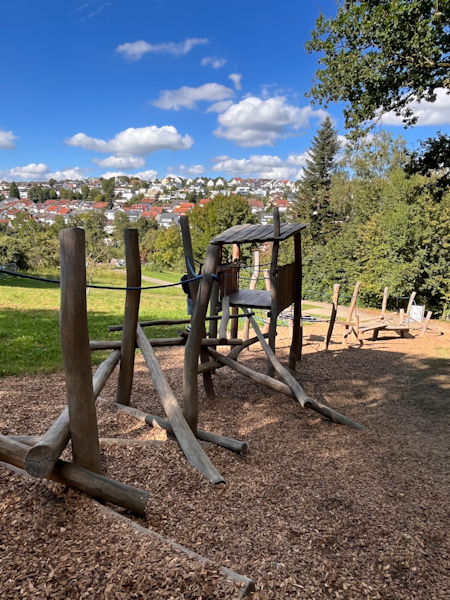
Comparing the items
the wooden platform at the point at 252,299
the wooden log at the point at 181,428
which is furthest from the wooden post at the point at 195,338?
the wooden platform at the point at 252,299

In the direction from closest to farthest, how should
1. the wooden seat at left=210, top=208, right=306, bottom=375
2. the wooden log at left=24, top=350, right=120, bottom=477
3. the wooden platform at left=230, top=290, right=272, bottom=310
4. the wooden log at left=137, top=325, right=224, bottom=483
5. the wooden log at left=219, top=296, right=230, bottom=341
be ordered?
the wooden log at left=24, top=350, right=120, bottom=477 → the wooden log at left=137, top=325, right=224, bottom=483 → the wooden seat at left=210, top=208, right=306, bottom=375 → the wooden log at left=219, top=296, right=230, bottom=341 → the wooden platform at left=230, top=290, right=272, bottom=310

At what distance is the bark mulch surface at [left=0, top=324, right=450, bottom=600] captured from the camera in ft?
7.75

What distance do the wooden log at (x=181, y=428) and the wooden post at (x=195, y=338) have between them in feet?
0.42

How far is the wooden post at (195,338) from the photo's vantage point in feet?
14.2

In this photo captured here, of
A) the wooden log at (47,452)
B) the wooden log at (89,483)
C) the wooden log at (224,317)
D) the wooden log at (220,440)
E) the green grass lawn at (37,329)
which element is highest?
the wooden log at (224,317)

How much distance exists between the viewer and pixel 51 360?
28.0 feet

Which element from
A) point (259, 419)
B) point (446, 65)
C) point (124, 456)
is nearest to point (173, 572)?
point (124, 456)

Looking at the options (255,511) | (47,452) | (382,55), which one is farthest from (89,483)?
(382,55)

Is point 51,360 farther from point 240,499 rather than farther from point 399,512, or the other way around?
point 399,512

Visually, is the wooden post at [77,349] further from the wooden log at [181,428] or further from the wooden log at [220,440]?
the wooden log at [220,440]

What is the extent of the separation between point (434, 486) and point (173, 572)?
309cm

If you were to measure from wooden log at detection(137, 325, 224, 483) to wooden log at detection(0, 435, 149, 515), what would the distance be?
0.88 meters

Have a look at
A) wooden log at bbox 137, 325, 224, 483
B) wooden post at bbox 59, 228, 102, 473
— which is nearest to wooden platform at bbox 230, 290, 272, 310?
wooden log at bbox 137, 325, 224, 483

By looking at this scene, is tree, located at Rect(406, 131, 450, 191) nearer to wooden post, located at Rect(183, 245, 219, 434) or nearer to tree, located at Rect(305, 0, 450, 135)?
tree, located at Rect(305, 0, 450, 135)
